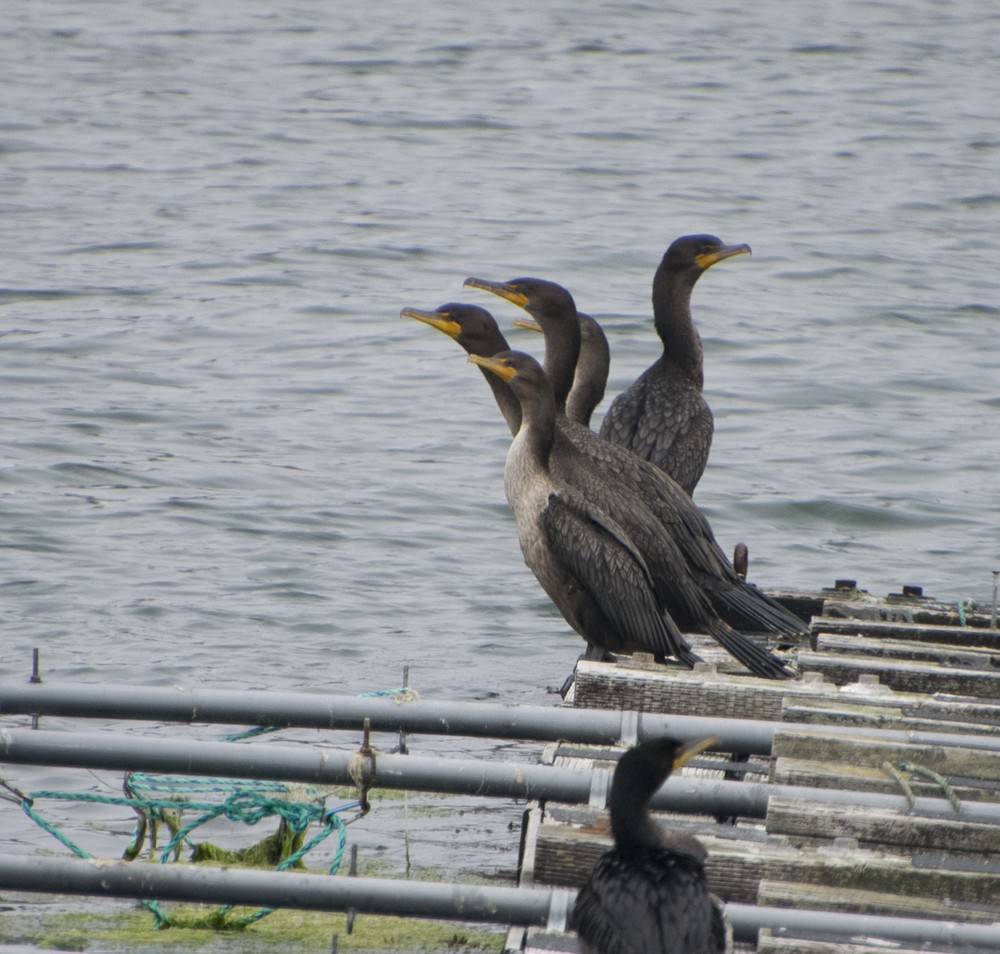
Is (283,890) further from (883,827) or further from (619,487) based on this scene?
(619,487)

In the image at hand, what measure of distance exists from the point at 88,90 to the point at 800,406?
45.1 ft

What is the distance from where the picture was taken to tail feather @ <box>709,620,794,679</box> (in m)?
5.77

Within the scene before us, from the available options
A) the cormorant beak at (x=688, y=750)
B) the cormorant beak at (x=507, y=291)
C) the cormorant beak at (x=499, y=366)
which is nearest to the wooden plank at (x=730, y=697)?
the cormorant beak at (x=688, y=750)

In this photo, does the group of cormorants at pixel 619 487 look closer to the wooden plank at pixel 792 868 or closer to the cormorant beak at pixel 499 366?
the cormorant beak at pixel 499 366

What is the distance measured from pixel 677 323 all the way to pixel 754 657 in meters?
2.82

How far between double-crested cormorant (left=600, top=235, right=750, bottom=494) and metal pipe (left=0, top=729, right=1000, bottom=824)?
3743 millimetres

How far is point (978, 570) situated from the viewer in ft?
35.8

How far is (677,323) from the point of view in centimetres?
837

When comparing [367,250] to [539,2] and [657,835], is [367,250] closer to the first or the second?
[539,2]

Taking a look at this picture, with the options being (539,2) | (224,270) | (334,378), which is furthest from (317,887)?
(539,2)

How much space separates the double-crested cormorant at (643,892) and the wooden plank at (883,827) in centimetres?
43

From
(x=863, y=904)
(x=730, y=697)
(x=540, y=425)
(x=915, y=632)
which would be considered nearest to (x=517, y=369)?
(x=540, y=425)

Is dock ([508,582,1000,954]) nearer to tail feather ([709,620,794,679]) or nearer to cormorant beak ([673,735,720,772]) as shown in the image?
tail feather ([709,620,794,679])

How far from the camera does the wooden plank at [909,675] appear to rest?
5512 millimetres
